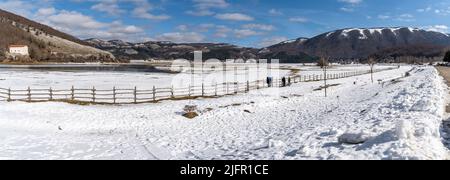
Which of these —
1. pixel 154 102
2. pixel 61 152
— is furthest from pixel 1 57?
pixel 61 152

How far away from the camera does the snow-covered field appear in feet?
38.8

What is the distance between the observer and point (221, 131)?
2059 centimetres

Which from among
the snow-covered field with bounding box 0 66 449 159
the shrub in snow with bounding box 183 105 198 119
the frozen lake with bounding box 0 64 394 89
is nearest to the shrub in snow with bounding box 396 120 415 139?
the snow-covered field with bounding box 0 66 449 159

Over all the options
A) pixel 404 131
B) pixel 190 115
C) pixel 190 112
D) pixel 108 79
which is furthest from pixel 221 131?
A: pixel 108 79

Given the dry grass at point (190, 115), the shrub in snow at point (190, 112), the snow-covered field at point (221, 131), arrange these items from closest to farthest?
the snow-covered field at point (221, 131), the dry grass at point (190, 115), the shrub in snow at point (190, 112)

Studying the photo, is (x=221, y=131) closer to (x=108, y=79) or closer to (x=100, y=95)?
(x=100, y=95)

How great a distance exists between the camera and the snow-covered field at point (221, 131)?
11.8 meters

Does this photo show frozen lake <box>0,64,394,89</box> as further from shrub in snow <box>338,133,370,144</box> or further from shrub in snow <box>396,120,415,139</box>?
shrub in snow <box>396,120,415,139</box>

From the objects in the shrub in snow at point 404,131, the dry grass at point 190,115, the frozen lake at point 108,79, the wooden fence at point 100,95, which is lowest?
the dry grass at point 190,115

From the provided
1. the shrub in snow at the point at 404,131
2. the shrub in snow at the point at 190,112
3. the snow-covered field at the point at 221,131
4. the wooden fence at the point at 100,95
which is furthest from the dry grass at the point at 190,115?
the shrub in snow at the point at 404,131

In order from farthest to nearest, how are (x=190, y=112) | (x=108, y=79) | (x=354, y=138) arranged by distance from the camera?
(x=108, y=79) → (x=190, y=112) → (x=354, y=138)

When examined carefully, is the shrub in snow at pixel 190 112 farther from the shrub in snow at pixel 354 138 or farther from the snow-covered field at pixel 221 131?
the shrub in snow at pixel 354 138
